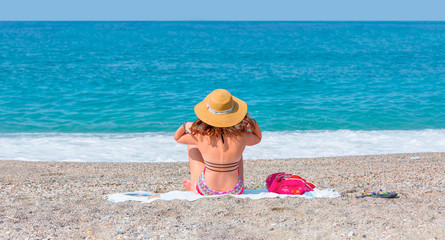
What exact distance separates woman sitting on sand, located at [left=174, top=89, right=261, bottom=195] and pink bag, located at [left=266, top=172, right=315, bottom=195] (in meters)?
0.48

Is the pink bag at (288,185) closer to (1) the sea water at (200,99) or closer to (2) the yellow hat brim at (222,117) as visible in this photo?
(2) the yellow hat brim at (222,117)

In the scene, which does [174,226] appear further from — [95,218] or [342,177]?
[342,177]

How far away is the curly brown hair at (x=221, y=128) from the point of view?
4711 mm

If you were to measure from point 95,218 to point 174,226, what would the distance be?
85 centimetres

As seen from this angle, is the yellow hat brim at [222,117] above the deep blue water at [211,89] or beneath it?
above

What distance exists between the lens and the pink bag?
5.20m

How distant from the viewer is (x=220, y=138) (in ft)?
15.6

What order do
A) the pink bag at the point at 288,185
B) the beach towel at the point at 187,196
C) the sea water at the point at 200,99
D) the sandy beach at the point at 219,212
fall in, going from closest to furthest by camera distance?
the sandy beach at the point at 219,212, the beach towel at the point at 187,196, the pink bag at the point at 288,185, the sea water at the point at 200,99

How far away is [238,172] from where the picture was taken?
5055 millimetres

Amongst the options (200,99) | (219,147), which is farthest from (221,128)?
(200,99)

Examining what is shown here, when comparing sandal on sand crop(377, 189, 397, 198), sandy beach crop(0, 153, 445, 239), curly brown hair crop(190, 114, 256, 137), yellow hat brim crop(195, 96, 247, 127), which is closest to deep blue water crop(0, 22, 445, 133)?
sandy beach crop(0, 153, 445, 239)

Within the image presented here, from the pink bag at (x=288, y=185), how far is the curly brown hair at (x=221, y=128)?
90cm

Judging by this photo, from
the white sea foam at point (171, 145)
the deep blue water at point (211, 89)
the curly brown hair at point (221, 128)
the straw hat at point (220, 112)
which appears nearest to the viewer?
the straw hat at point (220, 112)

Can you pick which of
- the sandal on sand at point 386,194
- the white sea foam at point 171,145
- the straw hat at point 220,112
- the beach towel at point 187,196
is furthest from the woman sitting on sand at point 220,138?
the white sea foam at point 171,145
